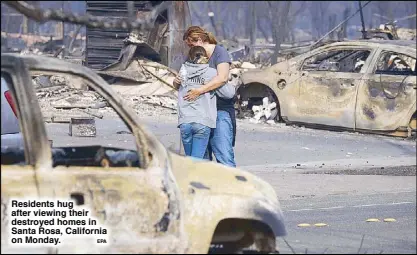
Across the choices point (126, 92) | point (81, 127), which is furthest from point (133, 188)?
point (126, 92)

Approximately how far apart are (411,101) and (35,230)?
11045 mm

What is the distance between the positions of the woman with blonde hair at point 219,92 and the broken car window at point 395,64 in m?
6.71

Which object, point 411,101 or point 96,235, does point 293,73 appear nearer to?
point 411,101

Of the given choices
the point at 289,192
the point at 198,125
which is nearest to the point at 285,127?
the point at 289,192

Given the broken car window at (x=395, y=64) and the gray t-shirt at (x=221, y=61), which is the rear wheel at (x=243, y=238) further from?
the broken car window at (x=395, y=64)

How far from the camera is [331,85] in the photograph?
17.0m

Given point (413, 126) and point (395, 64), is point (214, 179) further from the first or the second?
point (395, 64)

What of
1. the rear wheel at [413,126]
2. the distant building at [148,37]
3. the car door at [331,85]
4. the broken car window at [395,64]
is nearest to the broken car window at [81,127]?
the distant building at [148,37]

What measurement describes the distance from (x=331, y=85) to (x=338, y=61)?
64cm

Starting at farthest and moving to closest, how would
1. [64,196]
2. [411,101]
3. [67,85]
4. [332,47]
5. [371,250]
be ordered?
[67,85], [332,47], [411,101], [371,250], [64,196]

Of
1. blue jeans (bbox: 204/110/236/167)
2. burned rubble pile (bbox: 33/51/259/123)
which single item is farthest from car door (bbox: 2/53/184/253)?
burned rubble pile (bbox: 33/51/259/123)

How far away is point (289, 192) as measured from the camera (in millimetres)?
12000

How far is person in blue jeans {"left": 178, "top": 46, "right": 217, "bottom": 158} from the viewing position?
1005 cm

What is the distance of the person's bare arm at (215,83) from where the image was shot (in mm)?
9977
